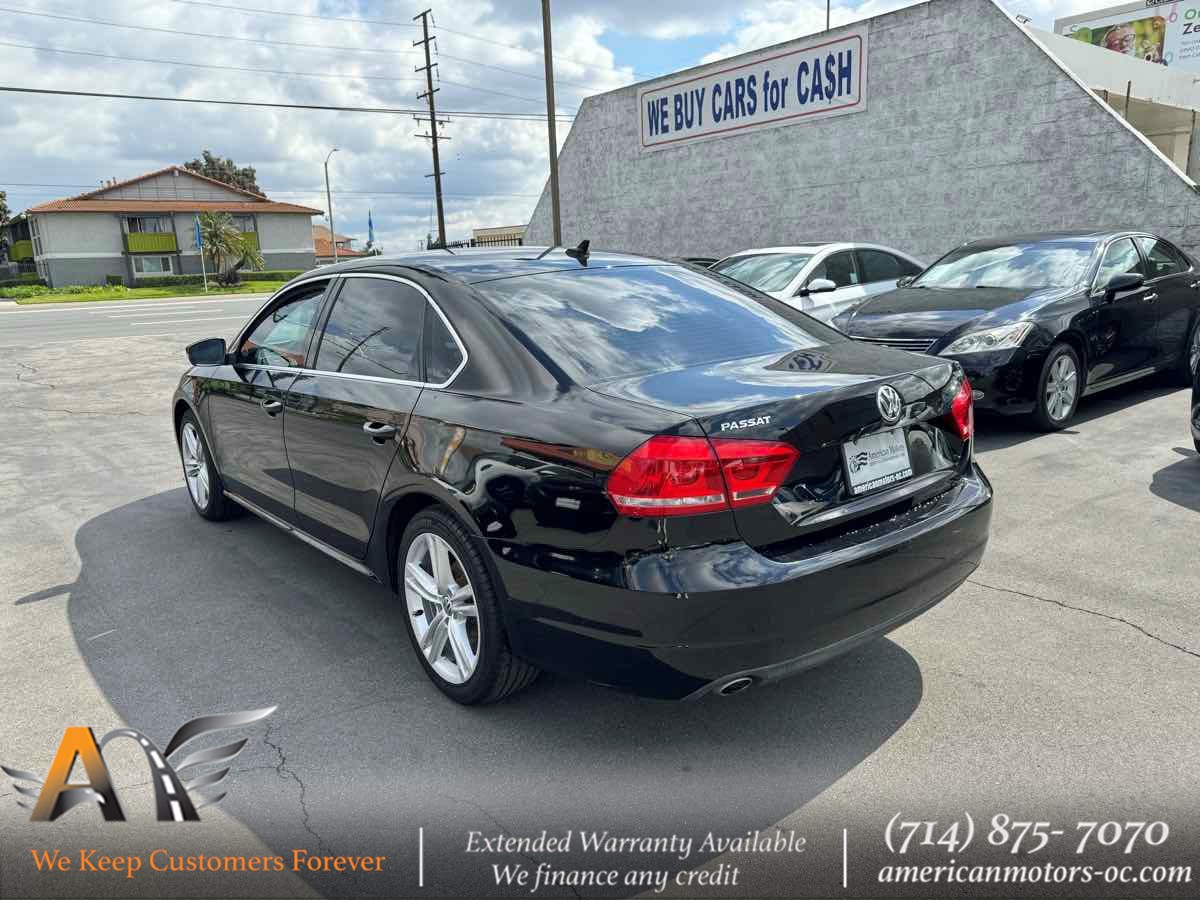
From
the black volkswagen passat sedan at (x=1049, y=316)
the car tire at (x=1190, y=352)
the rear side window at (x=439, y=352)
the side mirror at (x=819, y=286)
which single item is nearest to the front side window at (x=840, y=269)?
the side mirror at (x=819, y=286)

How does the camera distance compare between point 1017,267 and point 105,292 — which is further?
point 105,292

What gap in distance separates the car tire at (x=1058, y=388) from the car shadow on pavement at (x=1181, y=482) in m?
0.96

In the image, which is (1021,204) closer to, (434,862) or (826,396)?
(826,396)

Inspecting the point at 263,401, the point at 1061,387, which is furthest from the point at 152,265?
the point at 1061,387

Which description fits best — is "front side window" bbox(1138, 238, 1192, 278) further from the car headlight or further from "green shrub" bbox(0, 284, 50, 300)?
"green shrub" bbox(0, 284, 50, 300)

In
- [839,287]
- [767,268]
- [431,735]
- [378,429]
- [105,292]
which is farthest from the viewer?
[105,292]

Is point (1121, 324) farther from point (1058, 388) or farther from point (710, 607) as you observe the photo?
point (710, 607)

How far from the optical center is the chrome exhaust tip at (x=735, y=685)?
8.59 ft

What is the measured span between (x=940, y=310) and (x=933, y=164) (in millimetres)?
11626

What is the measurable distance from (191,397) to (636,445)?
397cm

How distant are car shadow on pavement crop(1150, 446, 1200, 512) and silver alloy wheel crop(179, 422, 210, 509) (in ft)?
18.9

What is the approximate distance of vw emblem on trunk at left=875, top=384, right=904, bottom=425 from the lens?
2.91 metres

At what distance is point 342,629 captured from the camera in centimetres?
401

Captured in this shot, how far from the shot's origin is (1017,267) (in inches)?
317
